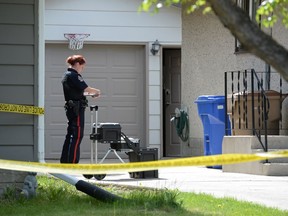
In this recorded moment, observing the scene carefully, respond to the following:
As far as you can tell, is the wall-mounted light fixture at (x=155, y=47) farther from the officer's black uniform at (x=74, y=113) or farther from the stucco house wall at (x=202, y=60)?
the officer's black uniform at (x=74, y=113)

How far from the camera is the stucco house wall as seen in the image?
1748 centimetres

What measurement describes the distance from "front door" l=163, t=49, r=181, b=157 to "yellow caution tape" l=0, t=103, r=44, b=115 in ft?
35.5

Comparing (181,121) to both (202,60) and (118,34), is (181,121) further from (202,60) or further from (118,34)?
(118,34)

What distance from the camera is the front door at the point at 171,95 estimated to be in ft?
67.4

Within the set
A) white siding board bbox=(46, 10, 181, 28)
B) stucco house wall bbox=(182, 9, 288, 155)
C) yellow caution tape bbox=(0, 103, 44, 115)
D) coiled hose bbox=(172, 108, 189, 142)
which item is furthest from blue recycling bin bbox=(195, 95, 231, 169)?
yellow caution tape bbox=(0, 103, 44, 115)

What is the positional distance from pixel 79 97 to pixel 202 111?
12.3 feet

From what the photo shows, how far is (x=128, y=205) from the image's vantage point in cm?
855

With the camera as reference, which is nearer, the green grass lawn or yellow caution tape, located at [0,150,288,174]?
yellow caution tape, located at [0,150,288,174]

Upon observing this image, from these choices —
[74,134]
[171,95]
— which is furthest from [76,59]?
[171,95]

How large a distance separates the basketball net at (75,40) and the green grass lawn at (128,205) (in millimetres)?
9789

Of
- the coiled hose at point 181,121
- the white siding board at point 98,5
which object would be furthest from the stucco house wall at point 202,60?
the white siding board at point 98,5

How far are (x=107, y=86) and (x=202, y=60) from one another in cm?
247

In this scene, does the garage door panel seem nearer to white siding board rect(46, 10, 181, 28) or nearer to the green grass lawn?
white siding board rect(46, 10, 181, 28)

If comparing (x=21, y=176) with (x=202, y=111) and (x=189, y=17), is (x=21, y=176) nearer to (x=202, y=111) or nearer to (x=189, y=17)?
(x=202, y=111)
